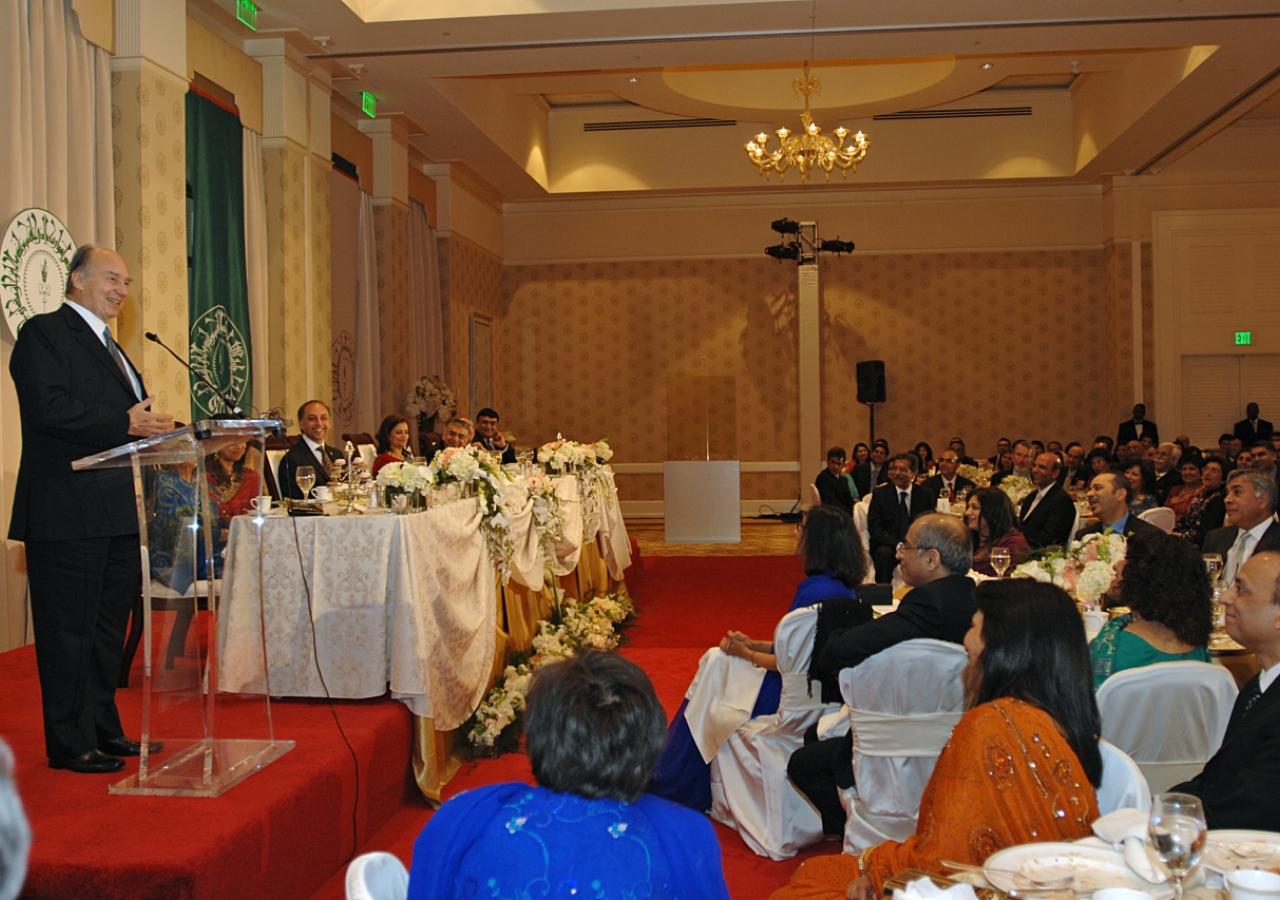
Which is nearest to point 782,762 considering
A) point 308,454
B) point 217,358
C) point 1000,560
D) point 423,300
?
point 1000,560

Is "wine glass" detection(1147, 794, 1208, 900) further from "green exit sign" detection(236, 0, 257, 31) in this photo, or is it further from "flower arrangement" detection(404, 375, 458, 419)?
"flower arrangement" detection(404, 375, 458, 419)

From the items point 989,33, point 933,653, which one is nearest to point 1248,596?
point 933,653

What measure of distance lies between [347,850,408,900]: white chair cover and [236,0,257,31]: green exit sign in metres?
7.28

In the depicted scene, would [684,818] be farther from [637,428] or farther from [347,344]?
[637,428]

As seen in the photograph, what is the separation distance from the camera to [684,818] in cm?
154

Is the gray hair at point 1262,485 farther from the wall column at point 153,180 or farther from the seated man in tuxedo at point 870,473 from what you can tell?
the wall column at point 153,180

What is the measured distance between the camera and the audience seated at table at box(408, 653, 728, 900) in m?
1.46

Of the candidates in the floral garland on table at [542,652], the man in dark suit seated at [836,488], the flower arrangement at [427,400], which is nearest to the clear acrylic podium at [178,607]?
the floral garland on table at [542,652]

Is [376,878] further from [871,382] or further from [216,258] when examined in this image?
[871,382]

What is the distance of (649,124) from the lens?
559 inches

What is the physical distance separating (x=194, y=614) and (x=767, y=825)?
6.47 feet

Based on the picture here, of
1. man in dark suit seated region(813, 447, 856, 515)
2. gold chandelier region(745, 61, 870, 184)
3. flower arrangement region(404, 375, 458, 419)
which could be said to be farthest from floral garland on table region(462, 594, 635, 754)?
→ gold chandelier region(745, 61, 870, 184)

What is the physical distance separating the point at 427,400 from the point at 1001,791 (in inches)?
386

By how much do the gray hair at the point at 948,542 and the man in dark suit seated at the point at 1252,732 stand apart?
0.82 m
